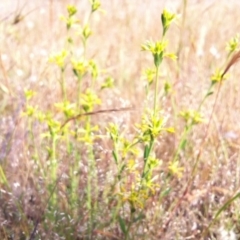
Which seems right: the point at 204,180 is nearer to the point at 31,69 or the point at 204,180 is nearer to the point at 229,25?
the point at 31,69

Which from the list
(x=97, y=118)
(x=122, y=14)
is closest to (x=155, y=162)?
(x=97, y=118)

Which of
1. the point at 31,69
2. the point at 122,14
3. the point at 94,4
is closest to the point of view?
the point at 94,4

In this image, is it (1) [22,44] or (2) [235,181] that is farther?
(1) [22,44]

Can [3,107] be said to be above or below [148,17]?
below

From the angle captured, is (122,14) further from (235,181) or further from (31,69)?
(235,181)

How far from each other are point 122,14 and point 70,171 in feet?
8.36

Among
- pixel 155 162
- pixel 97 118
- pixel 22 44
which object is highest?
pixel 22 44

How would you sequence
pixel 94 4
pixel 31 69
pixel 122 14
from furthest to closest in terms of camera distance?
pixel 122 14, pixel 31 69, pixel 94 4

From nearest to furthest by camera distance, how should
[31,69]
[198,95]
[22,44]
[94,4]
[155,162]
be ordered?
[155,162] → [94,4] → [198,95] → [31,69] → [22,44]

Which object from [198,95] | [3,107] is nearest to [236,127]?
[198,95]

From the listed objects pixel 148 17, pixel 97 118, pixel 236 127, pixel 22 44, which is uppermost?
pixel 148 17

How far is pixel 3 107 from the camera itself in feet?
7.52

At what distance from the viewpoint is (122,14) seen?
4035 mm

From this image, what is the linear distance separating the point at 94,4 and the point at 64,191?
53cm
